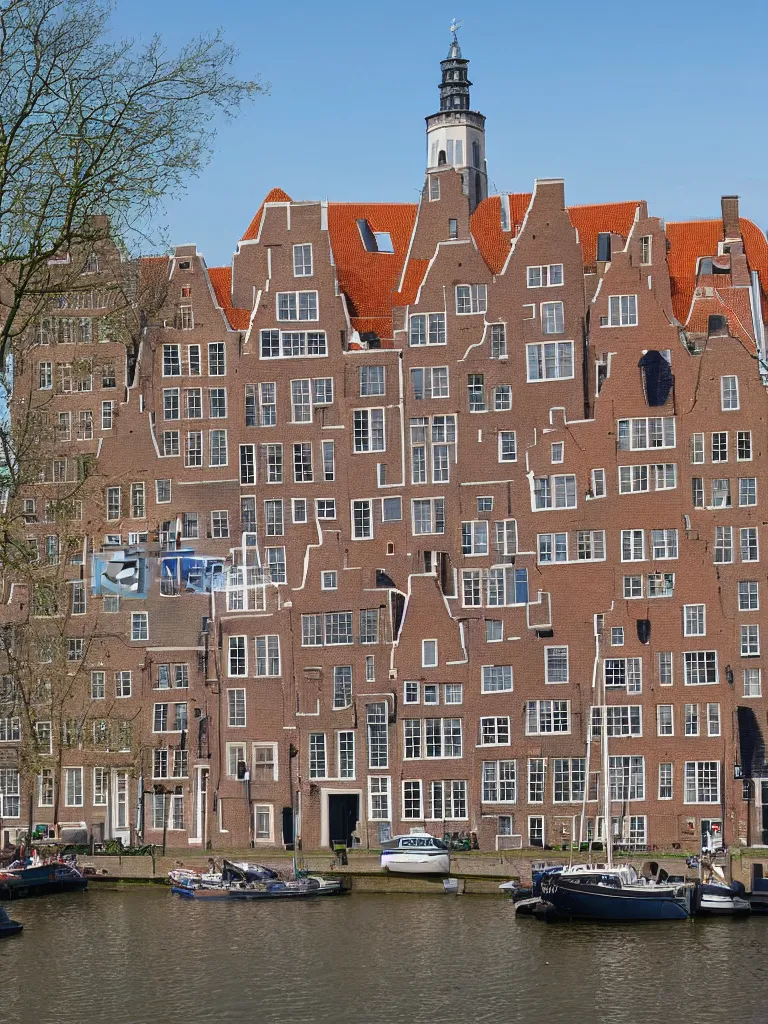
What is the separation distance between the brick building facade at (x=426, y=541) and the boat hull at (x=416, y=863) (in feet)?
22.1

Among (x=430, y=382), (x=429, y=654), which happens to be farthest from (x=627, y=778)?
(x=430, y=382)

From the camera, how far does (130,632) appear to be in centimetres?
10475

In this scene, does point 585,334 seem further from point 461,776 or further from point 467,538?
point 461,776

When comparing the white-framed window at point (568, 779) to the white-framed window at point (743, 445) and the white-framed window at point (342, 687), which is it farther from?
the white-framed window at point (743, 445)

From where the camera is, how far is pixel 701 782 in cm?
9306

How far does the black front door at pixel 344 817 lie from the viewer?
98.9 meters

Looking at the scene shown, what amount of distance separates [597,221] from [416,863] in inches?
1818

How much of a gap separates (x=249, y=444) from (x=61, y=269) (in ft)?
286

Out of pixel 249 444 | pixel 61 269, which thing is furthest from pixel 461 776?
pixel 61 269

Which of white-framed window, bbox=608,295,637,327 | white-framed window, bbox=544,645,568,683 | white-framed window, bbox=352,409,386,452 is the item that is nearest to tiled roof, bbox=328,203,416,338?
white-framed window, bbox=352,409,386,452

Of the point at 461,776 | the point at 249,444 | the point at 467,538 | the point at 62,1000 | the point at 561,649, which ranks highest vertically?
the point at 249,444

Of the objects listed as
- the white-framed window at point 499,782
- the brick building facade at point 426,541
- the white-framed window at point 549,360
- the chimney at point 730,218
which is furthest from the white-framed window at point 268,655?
the chimney at point 730,218

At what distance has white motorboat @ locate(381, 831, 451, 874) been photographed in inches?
3521

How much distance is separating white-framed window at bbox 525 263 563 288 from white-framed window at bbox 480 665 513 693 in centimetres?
2377
